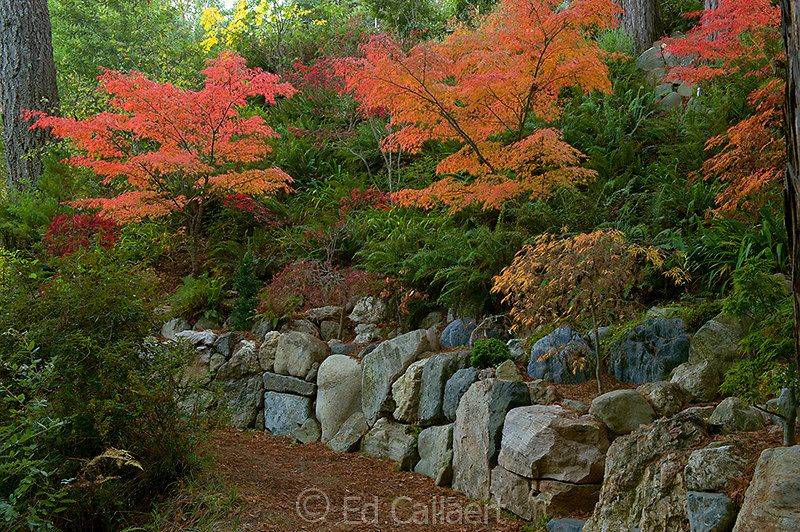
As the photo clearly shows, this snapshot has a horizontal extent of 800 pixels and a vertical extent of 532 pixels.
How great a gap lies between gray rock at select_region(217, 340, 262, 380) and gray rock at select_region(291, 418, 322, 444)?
31.4 inches

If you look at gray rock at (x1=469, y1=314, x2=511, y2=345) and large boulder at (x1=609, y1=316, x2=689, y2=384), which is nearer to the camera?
large boulder at (x1=609, y1=316, x2=689, y2=384)

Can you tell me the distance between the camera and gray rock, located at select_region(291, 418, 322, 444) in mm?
6309

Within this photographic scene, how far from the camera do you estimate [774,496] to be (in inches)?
95.1

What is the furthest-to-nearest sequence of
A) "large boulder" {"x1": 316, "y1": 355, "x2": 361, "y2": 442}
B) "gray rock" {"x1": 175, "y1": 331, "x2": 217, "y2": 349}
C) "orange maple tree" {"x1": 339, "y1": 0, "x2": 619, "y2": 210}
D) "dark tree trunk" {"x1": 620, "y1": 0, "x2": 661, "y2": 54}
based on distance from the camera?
"dark tree trunk" {"x1": 620, "y1": 0, "x2": 661, "y2": 54}
"gray rock" {"x1": 175, "y1": 331, "x2": 217, "y2": 349}
"orange maple tree" {"x1": 339, "y1": 0, "x2": 619, "y2": 210}
"large boulder" {"x1": 316, "y1": 355, "x2": 361, "y2": 442}

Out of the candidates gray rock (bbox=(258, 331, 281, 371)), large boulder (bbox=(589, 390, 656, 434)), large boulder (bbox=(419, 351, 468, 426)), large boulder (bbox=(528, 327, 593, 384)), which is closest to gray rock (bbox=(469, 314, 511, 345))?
large boulder (bbox=(419, 351, 468, 426))

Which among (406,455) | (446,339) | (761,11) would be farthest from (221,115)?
(761,11)

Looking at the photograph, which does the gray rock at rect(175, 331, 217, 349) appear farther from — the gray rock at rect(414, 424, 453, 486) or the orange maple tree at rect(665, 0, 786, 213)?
the orange maple tree at rect(665, 0, 786, 213)

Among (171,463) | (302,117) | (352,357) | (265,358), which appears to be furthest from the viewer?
(302,117)

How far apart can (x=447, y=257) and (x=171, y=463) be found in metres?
3.24

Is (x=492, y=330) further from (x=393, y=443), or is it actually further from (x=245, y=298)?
(x=245, y=298)

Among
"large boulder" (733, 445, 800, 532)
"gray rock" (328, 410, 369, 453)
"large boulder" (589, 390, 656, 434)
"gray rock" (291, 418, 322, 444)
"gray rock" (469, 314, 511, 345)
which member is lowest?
"gray rock" (291, 418, 322, 444)

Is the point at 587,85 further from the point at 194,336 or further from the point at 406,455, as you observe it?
the point at 194,336

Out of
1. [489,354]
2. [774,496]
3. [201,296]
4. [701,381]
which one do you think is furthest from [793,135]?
[201,296]

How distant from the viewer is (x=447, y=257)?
6.36 meters
